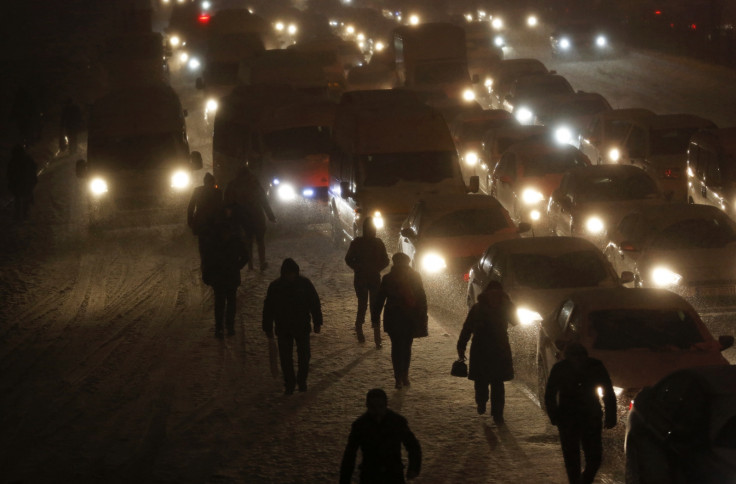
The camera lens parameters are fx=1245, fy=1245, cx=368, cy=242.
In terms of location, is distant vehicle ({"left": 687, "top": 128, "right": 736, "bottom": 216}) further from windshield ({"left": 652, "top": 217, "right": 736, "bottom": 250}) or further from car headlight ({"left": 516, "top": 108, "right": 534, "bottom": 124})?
car headlight ({"left": 516, "top": 108, "right": 534, "bottom": 124})

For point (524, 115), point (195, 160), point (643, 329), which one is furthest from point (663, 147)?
point (643, 329)

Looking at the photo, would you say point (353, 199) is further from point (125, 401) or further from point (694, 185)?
point (125, 401)

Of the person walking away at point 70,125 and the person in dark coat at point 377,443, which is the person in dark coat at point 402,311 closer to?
the person in dark coat at point 377,443

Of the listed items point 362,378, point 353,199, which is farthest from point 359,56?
point 362,378

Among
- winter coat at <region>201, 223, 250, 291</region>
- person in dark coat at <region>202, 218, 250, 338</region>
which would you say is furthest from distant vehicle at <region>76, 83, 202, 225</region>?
winter coat at <region>201, 223, 250, 291</region>

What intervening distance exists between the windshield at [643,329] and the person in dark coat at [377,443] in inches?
162

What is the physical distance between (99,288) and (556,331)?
30.6 feet

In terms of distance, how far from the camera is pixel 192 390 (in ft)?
41.1

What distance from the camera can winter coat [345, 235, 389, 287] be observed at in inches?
569

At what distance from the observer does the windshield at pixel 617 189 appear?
768 inches

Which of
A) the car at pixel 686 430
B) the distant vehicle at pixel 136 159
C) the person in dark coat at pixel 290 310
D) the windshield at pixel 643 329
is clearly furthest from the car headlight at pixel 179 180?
the car at pixel 686 430

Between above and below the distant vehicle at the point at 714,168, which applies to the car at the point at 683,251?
below

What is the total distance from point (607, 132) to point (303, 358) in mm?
15095

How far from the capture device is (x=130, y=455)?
10438 millimetres
